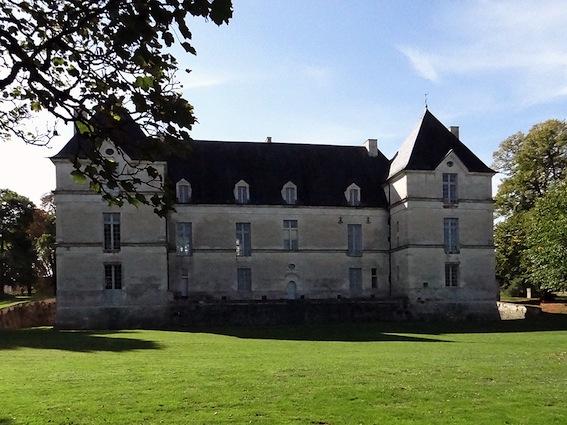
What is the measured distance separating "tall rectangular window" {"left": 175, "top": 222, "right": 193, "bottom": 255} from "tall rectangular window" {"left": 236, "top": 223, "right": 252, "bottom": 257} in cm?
267

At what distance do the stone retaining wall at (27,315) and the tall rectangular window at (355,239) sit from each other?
17.5 meters

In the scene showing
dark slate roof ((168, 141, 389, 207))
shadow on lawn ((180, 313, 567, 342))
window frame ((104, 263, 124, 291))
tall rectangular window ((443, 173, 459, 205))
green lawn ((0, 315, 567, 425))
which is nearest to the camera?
green lawn ((0, 315, 567, 425))

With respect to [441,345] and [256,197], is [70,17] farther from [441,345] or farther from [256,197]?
[256,197]

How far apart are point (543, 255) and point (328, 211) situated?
12.4 meters

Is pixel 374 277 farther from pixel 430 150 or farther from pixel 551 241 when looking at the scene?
pixel 551 241

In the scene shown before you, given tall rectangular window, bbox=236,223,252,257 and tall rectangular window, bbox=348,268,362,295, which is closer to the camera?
tall rectangular window, bbox=236,223,252,257

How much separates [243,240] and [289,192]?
398cm

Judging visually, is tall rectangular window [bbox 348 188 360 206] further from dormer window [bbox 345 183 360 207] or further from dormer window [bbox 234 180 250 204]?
dormer window [bbox 234 180 250 204]

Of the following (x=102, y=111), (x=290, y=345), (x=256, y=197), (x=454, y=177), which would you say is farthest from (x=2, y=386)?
(x=454, y=177)

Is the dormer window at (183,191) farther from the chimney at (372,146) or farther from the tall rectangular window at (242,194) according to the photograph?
the chimney at (372,146)

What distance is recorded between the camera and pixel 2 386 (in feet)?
35.4

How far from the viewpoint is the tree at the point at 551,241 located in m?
33.4

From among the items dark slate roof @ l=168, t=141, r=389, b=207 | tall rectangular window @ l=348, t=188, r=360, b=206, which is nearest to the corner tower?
tall rectangular window @ l=348, t=188, r=360, b=206

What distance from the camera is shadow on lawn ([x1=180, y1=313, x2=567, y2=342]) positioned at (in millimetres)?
24438
